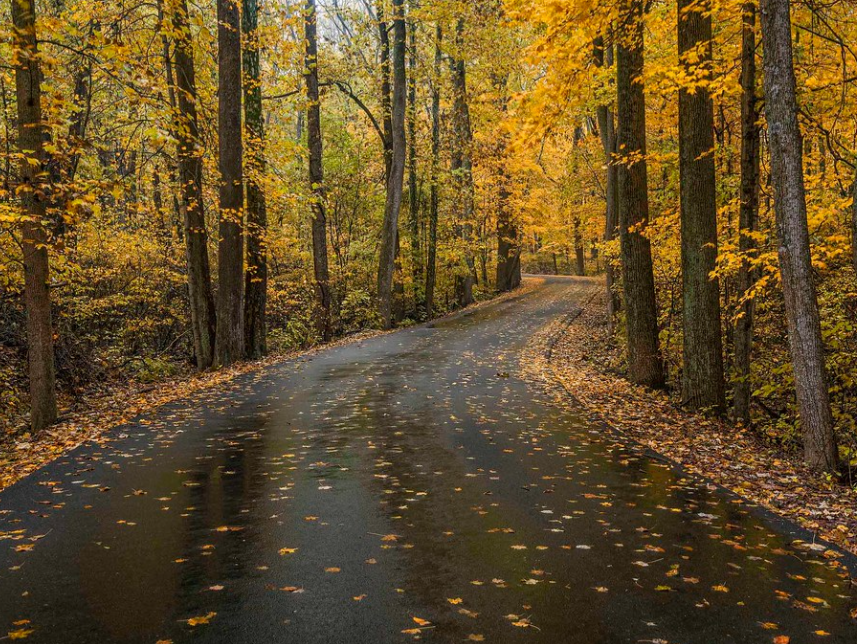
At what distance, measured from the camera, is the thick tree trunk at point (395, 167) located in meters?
23.3

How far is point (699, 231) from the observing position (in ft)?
34.2

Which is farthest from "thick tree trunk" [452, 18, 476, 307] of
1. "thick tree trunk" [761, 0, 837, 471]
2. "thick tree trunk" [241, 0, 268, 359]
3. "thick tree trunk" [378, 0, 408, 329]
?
"thick tree trunk" [761, 0, 837, 471]

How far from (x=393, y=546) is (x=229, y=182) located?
41.1ft

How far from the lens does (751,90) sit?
31.2 ft

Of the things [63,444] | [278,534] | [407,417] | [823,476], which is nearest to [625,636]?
[278,534]

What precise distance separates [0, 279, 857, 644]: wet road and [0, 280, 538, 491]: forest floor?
0.45 m

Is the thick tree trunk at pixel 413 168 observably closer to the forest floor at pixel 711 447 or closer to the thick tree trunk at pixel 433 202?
the thick tree trunk at pixel 433 202

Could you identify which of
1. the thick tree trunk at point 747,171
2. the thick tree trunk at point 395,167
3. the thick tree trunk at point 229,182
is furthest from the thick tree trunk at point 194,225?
the thick tree trunk at point 747,171

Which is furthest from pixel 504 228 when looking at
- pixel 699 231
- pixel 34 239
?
pixel 34 239

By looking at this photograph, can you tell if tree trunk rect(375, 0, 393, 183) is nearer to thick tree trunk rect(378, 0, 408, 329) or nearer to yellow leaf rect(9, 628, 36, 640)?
thick tree trunk rect(378, 0, 408, 329)

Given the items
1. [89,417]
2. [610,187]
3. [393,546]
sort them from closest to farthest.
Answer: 1. [393,546]
2. [89,417]
3. [610,187]

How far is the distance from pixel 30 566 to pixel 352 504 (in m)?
2.53

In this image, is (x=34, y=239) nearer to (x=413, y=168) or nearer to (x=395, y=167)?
(x=395, y=167)

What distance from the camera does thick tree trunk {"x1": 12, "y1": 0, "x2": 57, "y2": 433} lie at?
27.7 feet
